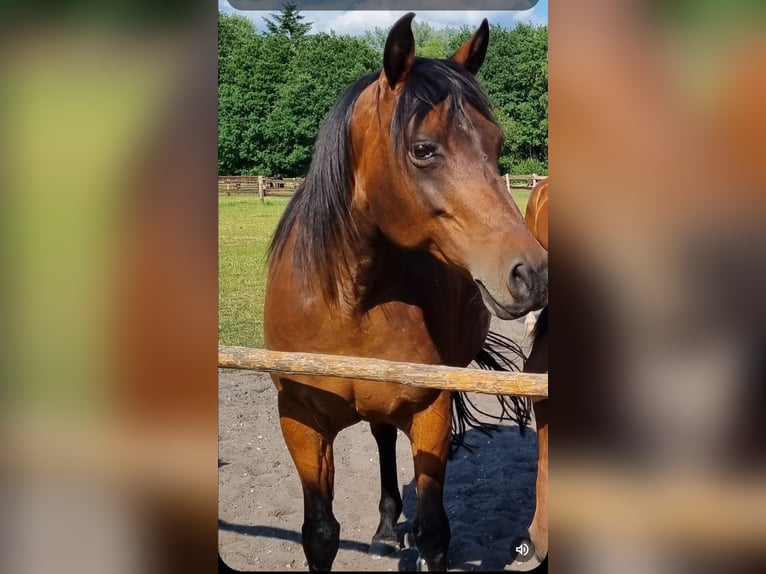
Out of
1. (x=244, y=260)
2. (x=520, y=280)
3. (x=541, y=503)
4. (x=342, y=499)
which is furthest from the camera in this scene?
(x=342, y=499)

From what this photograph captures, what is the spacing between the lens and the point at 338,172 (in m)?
1.45

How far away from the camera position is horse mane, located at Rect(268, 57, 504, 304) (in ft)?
4.15

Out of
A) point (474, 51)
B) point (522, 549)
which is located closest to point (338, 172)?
point (474, 51)

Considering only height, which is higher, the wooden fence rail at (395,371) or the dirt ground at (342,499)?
the wooden fence rail at (395,371)

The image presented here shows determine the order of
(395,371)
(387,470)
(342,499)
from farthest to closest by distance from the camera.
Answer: (387,470) → (342,499) → (395,371)

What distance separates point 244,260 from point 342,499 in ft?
3.39

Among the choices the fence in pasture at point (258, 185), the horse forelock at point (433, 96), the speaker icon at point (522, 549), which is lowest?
the speaker icon at point (522, 549)

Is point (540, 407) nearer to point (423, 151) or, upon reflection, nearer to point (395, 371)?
point (395, 371)

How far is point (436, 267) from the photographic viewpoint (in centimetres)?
Result: 165

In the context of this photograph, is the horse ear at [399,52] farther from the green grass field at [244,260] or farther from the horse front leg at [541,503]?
the horse front leg at [541,503]

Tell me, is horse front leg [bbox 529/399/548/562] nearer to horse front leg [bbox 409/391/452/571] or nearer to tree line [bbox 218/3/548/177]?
horse front leg [bbox 409/391/452/571]

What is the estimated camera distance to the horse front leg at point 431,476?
5.15 ft

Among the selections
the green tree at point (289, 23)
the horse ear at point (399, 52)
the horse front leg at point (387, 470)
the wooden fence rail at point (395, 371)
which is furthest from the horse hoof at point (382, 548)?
the green tree at point (289, 23)
